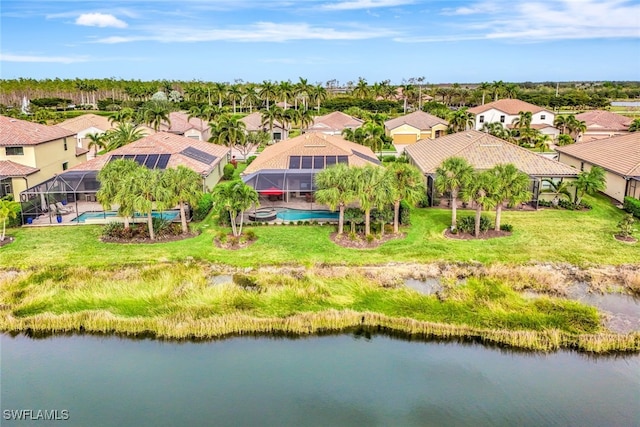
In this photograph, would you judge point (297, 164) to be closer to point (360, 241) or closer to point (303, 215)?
point (303, 215)

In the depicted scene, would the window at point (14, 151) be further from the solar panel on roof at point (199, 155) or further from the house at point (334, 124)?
the house at point (334, 124)

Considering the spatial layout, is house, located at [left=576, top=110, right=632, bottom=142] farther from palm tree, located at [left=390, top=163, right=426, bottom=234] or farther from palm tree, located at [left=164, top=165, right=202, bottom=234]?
palm tree, located at [left=164, top=165, right=202, bottom=234]

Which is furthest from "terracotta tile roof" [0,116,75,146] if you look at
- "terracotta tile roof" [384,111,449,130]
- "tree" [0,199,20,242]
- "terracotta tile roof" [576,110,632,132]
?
"terracotta tile roof" [576,110,632,132]

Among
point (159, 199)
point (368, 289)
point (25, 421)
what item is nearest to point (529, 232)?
point (368, 289)

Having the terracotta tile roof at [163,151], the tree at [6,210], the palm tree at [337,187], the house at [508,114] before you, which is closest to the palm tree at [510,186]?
the palm tree at [337,187]

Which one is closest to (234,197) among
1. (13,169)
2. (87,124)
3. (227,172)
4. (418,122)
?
(13,169)
